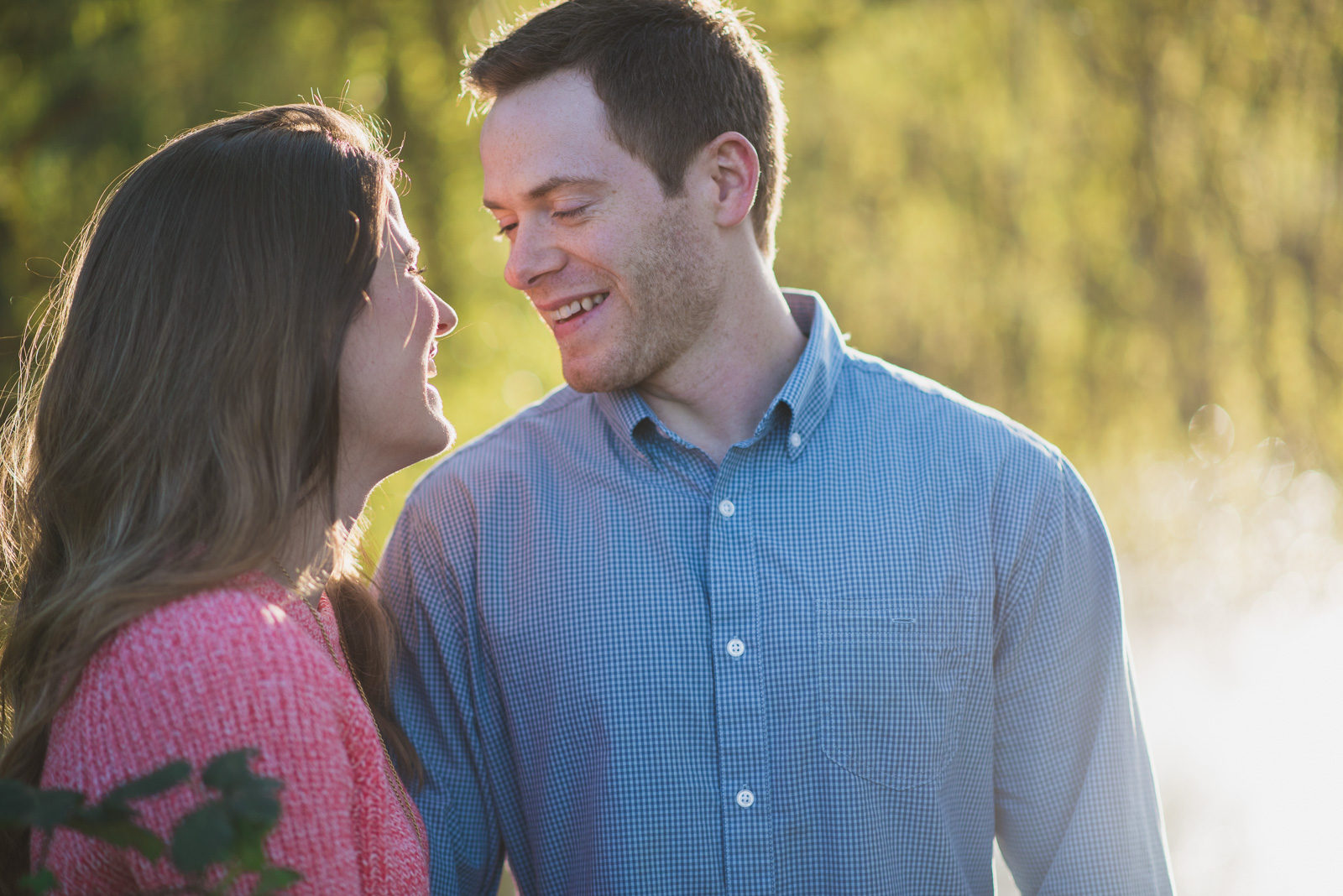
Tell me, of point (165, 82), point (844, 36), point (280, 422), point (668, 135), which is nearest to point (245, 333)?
point (280, 422)

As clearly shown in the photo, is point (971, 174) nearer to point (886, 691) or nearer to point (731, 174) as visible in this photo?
point (731, 174)

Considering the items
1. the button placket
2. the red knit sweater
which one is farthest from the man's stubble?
the red knit sweater

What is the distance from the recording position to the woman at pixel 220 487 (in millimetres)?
1247

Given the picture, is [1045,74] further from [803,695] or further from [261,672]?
[261,672]

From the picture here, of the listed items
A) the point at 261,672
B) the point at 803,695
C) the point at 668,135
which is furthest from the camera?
the point at 668,135

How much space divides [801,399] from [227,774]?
1213 millimetres

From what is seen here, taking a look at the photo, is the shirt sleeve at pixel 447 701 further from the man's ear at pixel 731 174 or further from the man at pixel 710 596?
the man's ear at pixel 731 174

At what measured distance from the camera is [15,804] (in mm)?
969

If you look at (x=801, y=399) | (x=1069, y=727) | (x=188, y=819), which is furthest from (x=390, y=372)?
(x=1069, y=727)

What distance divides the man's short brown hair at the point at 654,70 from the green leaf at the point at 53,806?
1.44 m

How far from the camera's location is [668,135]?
2.13 metres

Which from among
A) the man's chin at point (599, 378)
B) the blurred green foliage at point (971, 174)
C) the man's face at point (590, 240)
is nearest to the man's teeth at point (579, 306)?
the man's face at point (590, 240)

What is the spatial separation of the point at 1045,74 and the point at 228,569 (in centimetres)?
409

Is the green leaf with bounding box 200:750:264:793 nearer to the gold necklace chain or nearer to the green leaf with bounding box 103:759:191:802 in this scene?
the green leaf with bounding box 103:759:191:802
